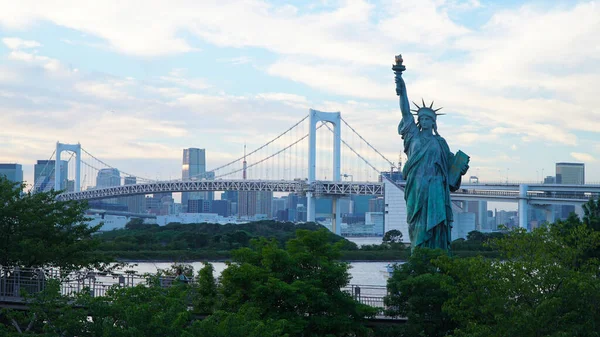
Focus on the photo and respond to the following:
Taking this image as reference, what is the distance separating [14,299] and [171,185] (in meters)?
60.7

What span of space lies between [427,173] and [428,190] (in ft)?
1.24

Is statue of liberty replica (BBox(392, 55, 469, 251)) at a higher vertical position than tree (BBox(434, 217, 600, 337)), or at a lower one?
higher

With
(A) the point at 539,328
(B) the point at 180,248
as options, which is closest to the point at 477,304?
(A) the point at 539,328

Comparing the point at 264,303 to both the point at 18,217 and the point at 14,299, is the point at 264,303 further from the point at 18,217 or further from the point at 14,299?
the point at 18,217

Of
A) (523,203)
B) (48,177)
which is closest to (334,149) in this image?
(523,203)

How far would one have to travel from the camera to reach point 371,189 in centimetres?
6456

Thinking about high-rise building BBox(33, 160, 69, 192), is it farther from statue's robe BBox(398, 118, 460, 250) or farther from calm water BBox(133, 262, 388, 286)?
statue's robe BBox(398, 118, 460, 250)

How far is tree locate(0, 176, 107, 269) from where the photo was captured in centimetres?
1617

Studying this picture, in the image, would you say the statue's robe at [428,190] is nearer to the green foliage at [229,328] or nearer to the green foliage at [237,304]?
the green foliage at [237,304]

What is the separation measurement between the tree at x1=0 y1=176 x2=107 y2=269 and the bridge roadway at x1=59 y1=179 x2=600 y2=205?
4422 centimetres

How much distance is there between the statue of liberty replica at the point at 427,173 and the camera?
1714 cm

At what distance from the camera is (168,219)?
107 meters

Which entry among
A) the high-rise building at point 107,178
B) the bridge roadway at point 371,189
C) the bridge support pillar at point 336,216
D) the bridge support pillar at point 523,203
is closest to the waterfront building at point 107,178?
the high-rise building at point 107,178

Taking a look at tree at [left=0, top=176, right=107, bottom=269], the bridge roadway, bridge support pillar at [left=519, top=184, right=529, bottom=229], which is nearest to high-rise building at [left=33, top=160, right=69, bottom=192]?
the bridge roadway
